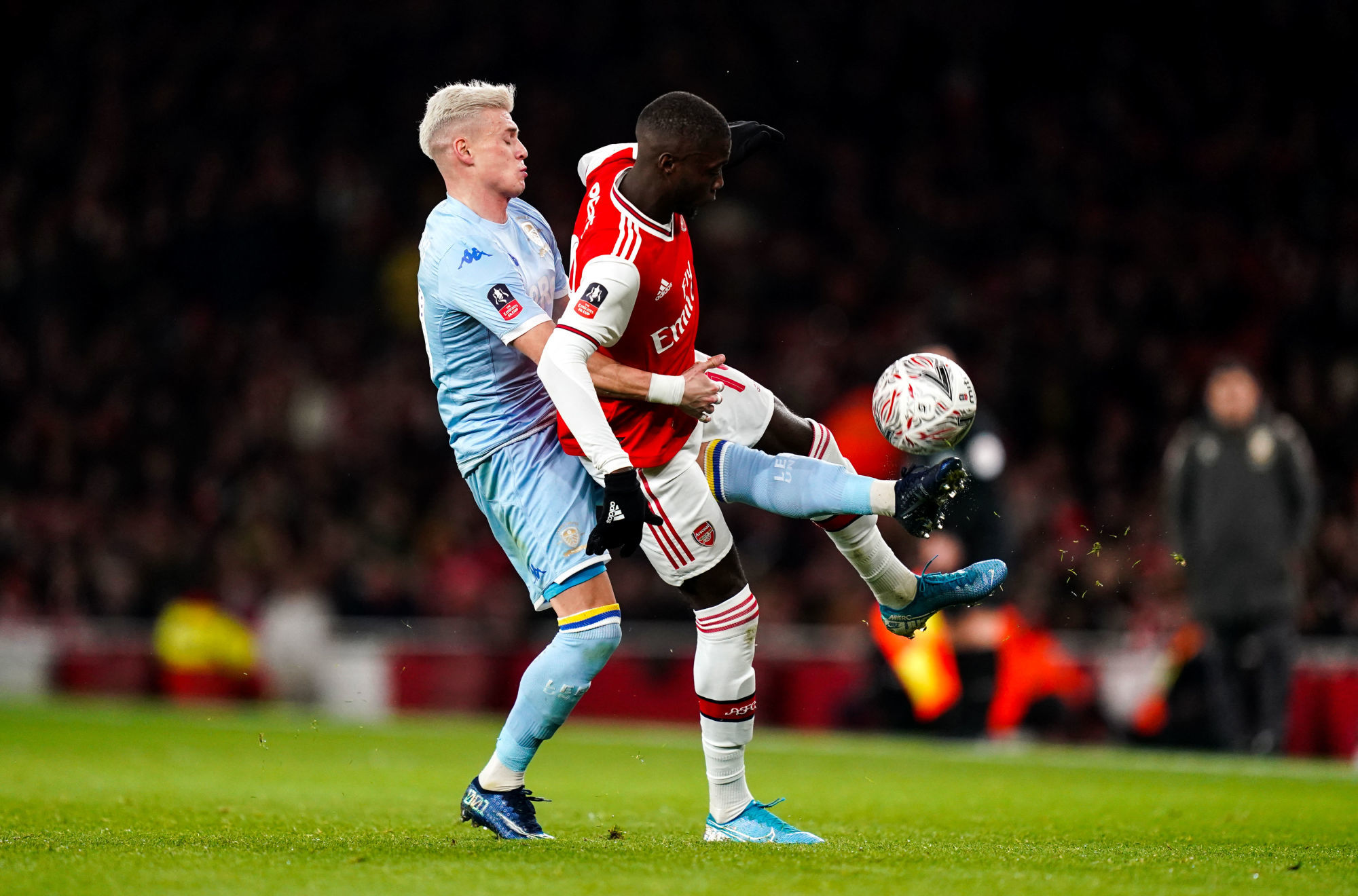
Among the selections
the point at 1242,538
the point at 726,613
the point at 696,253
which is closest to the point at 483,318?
the point at 726,613

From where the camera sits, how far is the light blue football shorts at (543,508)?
17.2 feet

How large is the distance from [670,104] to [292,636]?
969 centimetres

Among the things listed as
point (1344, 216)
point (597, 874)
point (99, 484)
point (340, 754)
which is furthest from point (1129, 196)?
point (597, 874)

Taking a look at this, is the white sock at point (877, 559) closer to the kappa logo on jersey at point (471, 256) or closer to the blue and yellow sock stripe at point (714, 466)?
the blue and yellow sock stripe at point (714, 466)

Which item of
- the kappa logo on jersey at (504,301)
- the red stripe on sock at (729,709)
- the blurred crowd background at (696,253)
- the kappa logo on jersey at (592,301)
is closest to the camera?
the kappa logo on jersey at (592,301)

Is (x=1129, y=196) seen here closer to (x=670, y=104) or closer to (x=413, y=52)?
(x=413, y=52)

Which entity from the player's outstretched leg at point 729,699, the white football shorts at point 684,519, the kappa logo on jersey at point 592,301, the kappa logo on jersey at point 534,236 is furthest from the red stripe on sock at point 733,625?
the kappa logo on jersey at point 534,236

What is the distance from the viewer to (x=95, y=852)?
480cm

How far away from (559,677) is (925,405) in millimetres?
1438

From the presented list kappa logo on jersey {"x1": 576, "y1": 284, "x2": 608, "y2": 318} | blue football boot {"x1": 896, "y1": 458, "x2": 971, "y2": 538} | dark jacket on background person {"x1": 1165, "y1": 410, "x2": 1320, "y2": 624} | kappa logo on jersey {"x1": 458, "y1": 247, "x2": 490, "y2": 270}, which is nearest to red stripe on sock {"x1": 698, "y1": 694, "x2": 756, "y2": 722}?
blue football boot {"x1": 896, "y1": 458, "x2": 971, "y2": 538}

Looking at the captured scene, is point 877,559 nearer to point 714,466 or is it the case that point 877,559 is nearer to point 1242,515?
point 714,466

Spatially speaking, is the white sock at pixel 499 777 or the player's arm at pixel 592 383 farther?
the white sock at pixel 499 777

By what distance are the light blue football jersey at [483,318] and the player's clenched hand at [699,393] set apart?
1.58 ft

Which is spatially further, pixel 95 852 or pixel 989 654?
pixel 989 654
